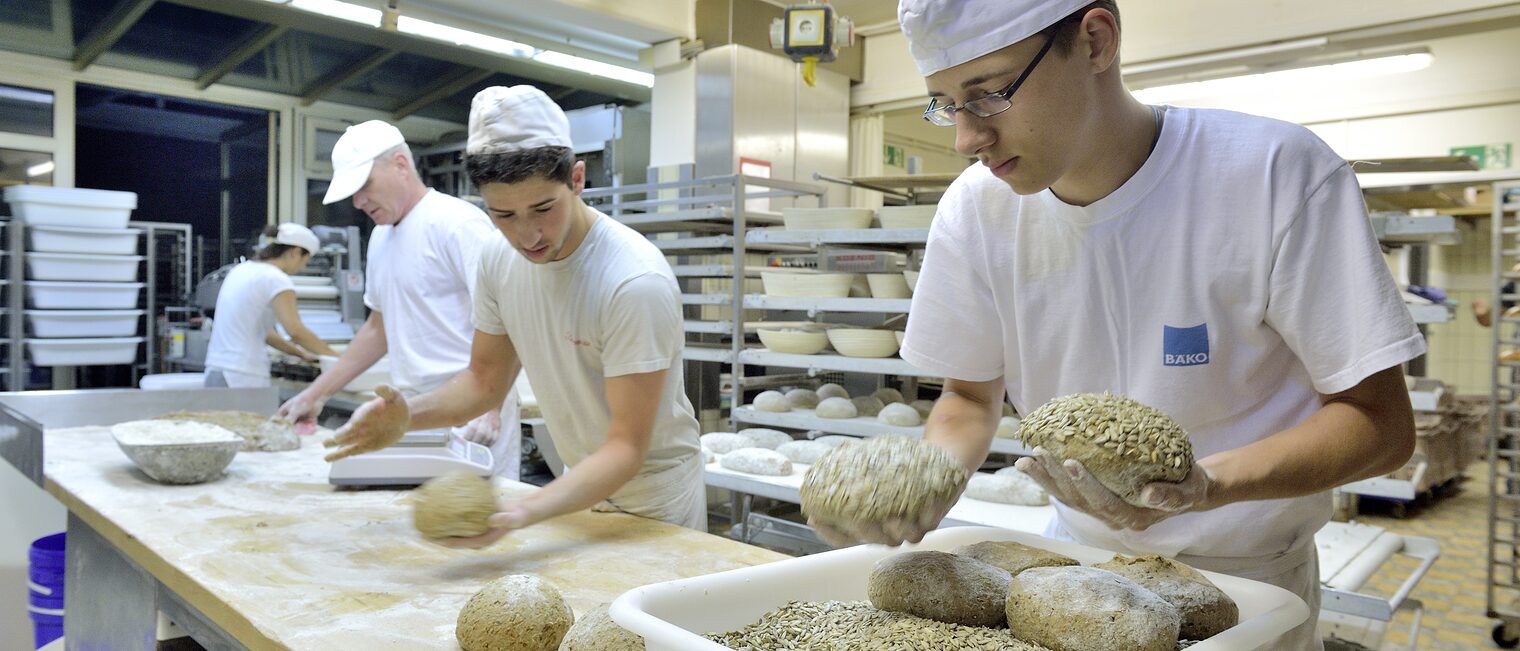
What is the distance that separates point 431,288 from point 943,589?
7.42 feet

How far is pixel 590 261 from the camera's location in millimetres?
1875

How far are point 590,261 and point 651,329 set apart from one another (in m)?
0.21

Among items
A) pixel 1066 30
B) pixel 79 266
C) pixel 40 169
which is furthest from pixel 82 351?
pixel 1066 30

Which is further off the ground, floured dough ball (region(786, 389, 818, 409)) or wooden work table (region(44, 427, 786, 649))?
floured dough ball (region(786, 389, 818, 409))

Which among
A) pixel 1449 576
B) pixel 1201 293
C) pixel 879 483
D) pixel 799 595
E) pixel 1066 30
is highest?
pixel 1066 30

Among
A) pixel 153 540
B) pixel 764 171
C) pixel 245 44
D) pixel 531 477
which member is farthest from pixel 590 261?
pixel 245 44

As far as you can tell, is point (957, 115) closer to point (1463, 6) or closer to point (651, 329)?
point (651, 329)

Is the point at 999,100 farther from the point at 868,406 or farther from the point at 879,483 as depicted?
the point at 868,406

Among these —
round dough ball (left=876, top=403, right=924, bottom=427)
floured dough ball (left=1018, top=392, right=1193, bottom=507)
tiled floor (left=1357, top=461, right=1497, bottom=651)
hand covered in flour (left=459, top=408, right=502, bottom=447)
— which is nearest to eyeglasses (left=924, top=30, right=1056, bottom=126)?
floured dough ball (left=1018, top=392, right=1193, bottom=507)

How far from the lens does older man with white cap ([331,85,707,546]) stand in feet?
5.68

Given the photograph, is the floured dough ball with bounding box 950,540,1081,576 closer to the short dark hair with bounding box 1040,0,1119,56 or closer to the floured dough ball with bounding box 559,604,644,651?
the floured dough ball with bounding box 559,604,644,651

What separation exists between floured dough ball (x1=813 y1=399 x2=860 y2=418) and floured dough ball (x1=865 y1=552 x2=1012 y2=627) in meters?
2.86

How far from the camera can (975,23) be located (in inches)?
41.0

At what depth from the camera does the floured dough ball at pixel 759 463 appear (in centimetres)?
343
